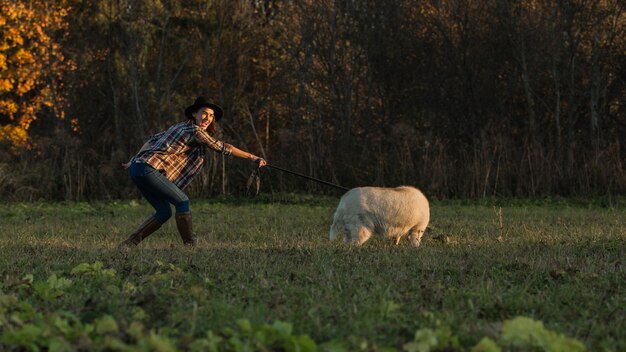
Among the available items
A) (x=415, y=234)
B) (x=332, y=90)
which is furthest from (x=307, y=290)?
(x=332, y=90)

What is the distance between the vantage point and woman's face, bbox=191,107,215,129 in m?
9.18

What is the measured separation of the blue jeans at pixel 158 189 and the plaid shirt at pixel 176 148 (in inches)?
3.6

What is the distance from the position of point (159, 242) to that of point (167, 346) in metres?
5.90

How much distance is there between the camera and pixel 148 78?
22312mm

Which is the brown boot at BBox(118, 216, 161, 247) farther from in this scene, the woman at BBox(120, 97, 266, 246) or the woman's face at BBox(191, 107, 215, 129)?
the woman's face at BBox(191, 107, 215, 129)

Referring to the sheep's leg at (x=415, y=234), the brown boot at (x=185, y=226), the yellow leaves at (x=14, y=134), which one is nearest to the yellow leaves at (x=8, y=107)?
the yellow leaves at (x=14, y=134)

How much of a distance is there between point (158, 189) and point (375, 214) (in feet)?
8.09

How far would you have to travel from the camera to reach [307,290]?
574 cm

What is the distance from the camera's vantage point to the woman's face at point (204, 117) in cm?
918

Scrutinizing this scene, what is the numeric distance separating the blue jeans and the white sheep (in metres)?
1.81

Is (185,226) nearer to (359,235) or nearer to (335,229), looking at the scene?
(335,229)

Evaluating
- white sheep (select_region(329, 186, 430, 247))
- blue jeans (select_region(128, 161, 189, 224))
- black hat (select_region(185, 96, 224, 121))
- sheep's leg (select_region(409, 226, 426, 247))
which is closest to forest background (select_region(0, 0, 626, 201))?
sheep's leg (select_region(409, 226, 426, 247))

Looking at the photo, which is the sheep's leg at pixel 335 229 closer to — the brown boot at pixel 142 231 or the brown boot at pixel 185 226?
the brown boot at pixel 185 226

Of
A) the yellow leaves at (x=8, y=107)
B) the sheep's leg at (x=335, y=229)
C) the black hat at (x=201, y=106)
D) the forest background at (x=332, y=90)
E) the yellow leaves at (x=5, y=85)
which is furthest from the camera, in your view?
the yellow leaves at (x=8, y=107)
